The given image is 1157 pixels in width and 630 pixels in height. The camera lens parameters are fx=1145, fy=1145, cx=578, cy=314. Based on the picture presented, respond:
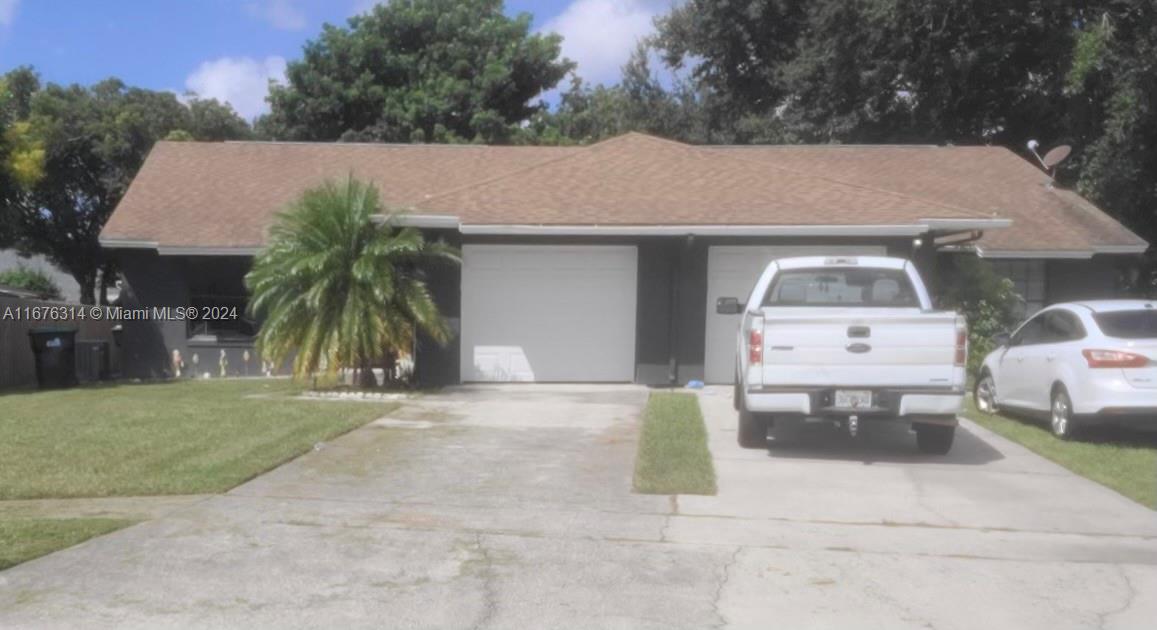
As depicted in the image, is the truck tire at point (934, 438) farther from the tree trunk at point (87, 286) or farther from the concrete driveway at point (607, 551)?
the tree trunk at point (87, 286)

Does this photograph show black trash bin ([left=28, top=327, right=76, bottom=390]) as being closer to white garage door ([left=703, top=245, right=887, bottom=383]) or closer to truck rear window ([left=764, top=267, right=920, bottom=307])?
white garage door ([left=703, top=245, right=887, bottom=383])

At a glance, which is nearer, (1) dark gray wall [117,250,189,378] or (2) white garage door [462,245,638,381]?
(2) white garage door [462,245,638,381]

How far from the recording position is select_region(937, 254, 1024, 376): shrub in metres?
17.3

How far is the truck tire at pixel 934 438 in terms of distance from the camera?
11297 mm

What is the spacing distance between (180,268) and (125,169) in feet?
51.2

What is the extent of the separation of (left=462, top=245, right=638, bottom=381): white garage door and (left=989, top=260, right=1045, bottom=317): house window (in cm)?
758

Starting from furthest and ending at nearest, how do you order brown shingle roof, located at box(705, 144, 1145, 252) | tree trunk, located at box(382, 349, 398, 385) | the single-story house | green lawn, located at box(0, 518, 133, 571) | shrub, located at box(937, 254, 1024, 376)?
1. brown shingle roof, located at box(705, 144, 1145, 252)
2. shrub, located at box(937, 254, 1024, 376)
3. tree trunk, located at box(382, 349, 398, 385)
4. the single-story house
5. green lawn, located at box(0, 518, 133, 571)

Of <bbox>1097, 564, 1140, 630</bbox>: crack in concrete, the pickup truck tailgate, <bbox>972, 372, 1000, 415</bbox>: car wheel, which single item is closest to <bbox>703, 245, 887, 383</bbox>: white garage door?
<bbox>972, 372, 1000, 415</bbox>: car wheel

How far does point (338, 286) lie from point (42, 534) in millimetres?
8016

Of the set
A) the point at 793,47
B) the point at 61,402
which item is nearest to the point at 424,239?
the point at 61,402

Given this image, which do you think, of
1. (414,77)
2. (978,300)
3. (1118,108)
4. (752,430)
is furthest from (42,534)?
(414,77)

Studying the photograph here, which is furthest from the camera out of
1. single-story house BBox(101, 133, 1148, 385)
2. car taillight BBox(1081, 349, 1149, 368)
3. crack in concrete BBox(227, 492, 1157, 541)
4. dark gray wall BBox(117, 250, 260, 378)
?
dark gray wall BBox(117, 250, 260, 378)

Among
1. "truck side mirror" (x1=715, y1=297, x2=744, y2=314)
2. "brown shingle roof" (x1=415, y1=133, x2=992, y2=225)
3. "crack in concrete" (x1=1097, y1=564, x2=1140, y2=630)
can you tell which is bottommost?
"crack in concrete" (x1=1097, y1=564, x2=1140, y2=630)

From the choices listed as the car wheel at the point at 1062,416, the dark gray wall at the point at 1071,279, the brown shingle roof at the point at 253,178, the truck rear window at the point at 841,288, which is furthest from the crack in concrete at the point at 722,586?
the dark gray wall at the point at 1071,279
